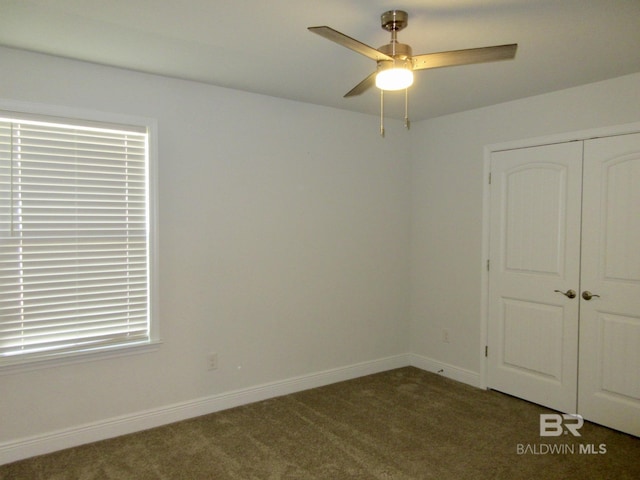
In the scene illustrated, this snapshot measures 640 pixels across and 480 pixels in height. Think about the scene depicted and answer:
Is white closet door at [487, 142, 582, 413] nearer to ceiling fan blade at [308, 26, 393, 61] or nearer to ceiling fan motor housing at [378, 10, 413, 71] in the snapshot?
ceiling fan motor housing at [378, 10, 413, 71]

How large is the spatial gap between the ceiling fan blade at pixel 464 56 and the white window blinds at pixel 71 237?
6.58ft

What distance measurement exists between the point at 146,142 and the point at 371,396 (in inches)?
108

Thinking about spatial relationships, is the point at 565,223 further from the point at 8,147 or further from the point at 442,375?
the point at 8,147

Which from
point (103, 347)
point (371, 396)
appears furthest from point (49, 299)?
point (371, 396)

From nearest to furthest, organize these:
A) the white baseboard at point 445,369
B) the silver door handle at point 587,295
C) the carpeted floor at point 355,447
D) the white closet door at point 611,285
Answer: the carpeted floor at point 355,447 → the white closet door at point 611,285 → the silver door handle at point 587,295 → the white baseboard at point 445,369

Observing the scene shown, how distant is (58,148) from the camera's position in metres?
2.80

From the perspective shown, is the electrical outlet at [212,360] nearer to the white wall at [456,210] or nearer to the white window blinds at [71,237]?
the white window blinds at [71,237]

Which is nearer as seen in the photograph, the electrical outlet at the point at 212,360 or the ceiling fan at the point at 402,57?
the ceiling fan at the point at 402,57

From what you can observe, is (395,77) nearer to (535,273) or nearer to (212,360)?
(535,273)

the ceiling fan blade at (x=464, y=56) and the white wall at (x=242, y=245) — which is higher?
the ceiling fan blade at (x=464, y=56)

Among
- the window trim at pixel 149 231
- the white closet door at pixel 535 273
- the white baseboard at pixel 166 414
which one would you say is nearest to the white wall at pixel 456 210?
the white closet door at pixel 535 273

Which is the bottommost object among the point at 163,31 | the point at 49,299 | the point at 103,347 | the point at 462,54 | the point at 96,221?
the point at 103,347

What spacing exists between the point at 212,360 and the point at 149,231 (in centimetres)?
112

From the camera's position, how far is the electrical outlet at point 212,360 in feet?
11.2
